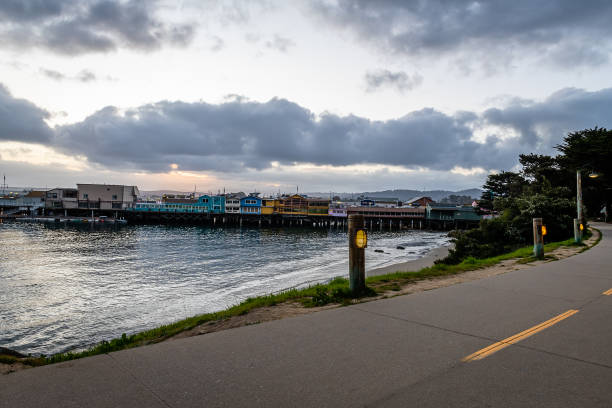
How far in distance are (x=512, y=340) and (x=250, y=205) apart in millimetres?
94953

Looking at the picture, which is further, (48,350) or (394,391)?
(48,350)

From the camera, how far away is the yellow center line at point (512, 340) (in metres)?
4.18

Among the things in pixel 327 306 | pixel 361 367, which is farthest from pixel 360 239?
pixel 361 367

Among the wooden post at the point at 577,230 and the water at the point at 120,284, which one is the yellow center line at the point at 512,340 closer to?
the water at the point at 120,284

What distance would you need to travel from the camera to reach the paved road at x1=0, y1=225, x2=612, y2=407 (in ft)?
10.6

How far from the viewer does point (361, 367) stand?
3902mm

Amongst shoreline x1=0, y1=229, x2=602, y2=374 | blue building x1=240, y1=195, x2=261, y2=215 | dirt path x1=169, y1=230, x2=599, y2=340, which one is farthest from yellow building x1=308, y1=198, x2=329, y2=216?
shoreline x1=0, y1=229, x2=602, y2=374

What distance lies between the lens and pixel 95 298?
17.3 meters

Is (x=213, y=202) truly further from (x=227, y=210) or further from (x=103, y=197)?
(x=103, y=197)

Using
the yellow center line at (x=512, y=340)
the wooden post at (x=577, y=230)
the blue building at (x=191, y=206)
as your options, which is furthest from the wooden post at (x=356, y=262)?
the blue building at (x=191, y=206)

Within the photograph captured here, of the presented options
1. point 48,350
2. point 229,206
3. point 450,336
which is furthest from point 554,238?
point 229,206

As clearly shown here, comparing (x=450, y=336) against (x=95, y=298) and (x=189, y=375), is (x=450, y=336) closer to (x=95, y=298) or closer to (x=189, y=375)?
(x=189, y=375)

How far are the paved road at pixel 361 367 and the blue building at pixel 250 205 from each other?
9229 cm

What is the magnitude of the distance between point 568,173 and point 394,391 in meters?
53.0
